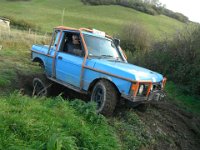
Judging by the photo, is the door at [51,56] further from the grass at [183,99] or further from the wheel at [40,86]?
the grass at [183,99]

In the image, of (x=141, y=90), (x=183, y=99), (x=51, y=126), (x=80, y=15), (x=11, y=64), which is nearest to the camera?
(x=51, y=126)

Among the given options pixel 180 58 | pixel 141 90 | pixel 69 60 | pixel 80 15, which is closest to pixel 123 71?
pixel 141 90

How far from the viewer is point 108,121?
23.0ft

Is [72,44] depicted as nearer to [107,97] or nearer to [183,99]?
[107,97]

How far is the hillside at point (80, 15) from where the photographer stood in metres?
49.1

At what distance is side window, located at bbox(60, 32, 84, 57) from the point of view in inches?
321

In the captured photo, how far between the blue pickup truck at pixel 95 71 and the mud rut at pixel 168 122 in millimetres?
672

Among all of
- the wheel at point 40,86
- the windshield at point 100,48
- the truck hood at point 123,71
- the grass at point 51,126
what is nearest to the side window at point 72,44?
the windshield at point 100,48

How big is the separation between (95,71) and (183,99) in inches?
236

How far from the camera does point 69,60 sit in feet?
27.1

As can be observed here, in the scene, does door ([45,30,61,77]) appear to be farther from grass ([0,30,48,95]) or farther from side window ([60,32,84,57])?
grass ([0,30,48,95])

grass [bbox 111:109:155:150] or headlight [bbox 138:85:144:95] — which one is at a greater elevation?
headlight [bbox 138:85:144:95]

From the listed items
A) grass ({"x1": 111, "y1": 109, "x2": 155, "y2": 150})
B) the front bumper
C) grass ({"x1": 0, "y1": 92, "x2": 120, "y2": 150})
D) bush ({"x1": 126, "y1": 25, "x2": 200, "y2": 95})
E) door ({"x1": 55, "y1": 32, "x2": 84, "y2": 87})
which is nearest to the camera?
grass ({"x1": 0, "y1": 92, "x2": 120, "y2": 150})

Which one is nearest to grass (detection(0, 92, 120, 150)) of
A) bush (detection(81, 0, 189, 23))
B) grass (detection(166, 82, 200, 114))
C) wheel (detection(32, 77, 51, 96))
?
wheel (detection(32, 77, 51, 96))
